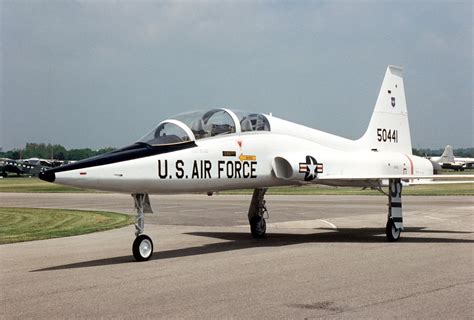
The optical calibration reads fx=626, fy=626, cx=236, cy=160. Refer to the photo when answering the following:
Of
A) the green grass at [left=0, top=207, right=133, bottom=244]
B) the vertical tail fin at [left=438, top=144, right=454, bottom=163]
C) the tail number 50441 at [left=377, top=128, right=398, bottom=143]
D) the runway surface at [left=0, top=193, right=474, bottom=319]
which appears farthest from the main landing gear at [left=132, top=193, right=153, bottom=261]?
the vertical tail fin at [left=438, top=144, right=454, bottom=163]

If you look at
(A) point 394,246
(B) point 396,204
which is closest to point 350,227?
(B) point 396,204

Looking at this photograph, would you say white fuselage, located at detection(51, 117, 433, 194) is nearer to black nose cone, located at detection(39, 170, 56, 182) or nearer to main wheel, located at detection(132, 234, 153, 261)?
black nose cone, located at detection(39, 170, 56, 182)

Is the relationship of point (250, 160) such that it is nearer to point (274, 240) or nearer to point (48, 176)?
point (274, 240)

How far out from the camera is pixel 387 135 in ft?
58.9

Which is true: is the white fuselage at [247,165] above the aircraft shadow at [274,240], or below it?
above

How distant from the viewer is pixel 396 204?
48.1 ft

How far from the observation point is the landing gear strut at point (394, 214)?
46.7 feet

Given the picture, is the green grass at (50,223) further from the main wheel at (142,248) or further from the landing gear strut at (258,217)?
the main wheel at (142,248)

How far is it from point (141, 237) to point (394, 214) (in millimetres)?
6253

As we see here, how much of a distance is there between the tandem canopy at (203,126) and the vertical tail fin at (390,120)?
456 cm

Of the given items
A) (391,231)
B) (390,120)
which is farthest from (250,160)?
(390,120)

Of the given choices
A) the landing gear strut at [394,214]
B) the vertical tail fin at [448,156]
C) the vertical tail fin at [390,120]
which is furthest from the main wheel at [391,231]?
the vertical tail fin at [448,156]

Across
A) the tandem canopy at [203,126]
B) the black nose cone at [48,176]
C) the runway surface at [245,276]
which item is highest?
the tandem canopy at [203,126]

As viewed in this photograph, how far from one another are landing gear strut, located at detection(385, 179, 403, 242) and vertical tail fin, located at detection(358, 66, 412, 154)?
2.71 meters
